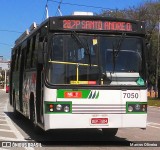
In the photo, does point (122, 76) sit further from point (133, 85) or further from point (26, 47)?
point (26, 47)

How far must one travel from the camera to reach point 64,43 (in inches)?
463

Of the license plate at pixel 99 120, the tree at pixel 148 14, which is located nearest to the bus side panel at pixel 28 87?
the license plate at pixel 99 120

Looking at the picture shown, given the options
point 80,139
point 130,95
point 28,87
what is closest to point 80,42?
point 130,95

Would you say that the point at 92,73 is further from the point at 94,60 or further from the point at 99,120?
the point at 99,120

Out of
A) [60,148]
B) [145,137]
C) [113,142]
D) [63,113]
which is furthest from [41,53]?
[145,137]

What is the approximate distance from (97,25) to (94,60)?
99 cm

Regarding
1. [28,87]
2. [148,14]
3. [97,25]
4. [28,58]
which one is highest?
[148,14]

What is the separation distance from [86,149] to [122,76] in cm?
209

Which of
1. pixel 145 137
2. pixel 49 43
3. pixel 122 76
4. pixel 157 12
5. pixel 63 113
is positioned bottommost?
pixel 145 137

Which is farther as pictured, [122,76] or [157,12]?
[157,12]

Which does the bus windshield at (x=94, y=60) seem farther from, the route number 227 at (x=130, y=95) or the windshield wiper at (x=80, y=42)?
the route number 227 at (x=130, y=95)

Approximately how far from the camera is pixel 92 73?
460 inches

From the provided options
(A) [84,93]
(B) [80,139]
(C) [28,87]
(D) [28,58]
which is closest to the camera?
(A) [84,93]

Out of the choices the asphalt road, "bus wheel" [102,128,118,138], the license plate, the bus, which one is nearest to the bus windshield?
the bus
